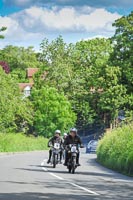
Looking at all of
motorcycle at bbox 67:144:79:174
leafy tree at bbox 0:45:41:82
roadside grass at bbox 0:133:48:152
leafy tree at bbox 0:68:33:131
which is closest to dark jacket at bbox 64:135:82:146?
motorcycle at bbox 67:144:79:174

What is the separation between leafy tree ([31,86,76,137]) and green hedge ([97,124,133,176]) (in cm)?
4926

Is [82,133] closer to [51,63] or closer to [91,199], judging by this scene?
[51,63]

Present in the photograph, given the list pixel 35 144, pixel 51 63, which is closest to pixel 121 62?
pixel 35 144

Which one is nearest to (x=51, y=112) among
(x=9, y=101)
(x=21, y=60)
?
(x=9, y=101)

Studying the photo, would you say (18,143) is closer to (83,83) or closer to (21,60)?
(83,83)

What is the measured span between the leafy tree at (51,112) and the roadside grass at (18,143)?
790 centimetres

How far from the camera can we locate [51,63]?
92.7 m

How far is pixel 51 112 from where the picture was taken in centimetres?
8694

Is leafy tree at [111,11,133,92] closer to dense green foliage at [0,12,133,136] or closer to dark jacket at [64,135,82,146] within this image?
dense green foliage at [0,12,133,136]

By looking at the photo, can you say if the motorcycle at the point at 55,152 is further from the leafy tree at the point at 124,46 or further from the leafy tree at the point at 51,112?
the leafy tree at the point at 51,112

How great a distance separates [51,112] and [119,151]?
188ft

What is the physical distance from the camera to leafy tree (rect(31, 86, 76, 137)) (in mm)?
86312

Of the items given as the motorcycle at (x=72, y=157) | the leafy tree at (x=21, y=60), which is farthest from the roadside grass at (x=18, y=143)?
the leafy tree at (x=21, y=60)

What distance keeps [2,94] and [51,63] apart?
39.9m
